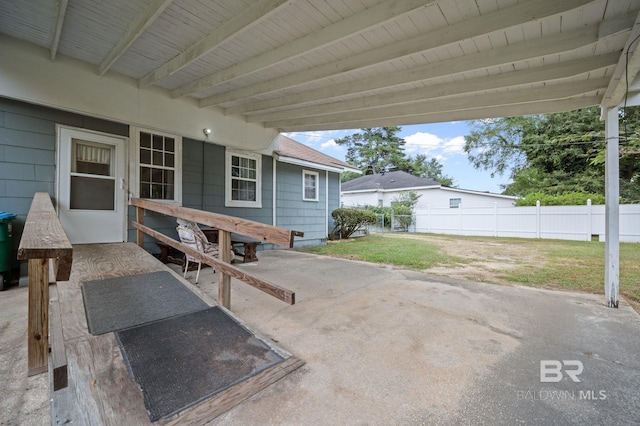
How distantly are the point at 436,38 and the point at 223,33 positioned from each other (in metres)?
2.41

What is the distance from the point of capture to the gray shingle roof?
20120mm

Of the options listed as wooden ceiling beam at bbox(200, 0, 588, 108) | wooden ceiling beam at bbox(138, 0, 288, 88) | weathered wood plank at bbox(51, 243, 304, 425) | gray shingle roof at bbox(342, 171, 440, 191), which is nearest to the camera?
weathered wood plank at bbox(51, 243, 304, 425)

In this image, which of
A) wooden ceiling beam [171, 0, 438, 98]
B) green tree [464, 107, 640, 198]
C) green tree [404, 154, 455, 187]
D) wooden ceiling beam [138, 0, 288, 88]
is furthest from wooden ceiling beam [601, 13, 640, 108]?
green tree [404, 154, 455, 187]

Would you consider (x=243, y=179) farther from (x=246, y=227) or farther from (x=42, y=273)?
(x=42, y=273)

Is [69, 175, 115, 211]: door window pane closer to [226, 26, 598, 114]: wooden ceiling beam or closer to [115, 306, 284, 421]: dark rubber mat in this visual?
[115, 306, 284, 421]: dark rubber mat

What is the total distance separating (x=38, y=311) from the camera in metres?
1.54

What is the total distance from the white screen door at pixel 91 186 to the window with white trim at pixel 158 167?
274 mm

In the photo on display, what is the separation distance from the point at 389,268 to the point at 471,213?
1052 cm

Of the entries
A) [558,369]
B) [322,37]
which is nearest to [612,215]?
[558,369]

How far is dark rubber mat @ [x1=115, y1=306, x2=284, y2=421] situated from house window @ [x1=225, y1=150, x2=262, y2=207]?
13.9 feet

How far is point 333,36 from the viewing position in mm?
2982

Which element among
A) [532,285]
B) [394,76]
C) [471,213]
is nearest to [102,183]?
[394,76]

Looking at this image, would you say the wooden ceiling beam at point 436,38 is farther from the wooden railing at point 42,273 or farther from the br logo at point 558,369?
the wooden railing at point 42,273

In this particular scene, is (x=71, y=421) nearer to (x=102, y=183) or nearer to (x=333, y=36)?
(x=333, y=36)
